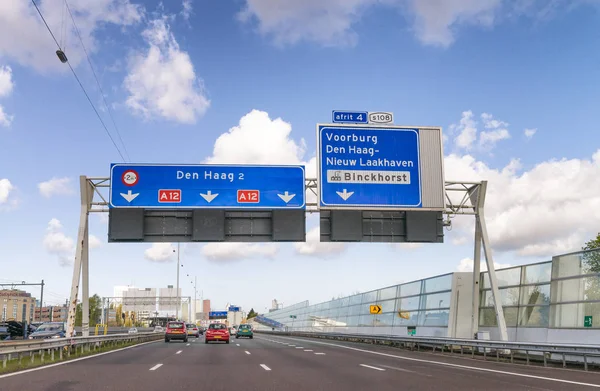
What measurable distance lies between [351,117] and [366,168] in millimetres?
2750

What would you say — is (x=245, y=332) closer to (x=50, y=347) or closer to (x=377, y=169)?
(x=377, y=169)

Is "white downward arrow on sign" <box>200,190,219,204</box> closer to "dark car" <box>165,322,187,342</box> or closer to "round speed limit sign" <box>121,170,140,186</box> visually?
"round speed limit sign" <box>121,170,140,186</box>

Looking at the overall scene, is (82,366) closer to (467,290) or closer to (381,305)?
(467,290)

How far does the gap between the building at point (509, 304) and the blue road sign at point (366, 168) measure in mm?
5995

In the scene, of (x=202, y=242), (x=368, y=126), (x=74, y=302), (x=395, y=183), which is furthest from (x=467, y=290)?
(x=74, y=302)

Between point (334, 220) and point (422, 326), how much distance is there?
1070 cm


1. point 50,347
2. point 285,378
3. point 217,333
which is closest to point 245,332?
point 217,333

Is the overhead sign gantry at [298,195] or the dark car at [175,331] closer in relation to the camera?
the overhead sign gantry at [298,195]

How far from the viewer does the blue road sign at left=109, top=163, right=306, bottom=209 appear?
90.2 ft

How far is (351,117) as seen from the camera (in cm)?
2866

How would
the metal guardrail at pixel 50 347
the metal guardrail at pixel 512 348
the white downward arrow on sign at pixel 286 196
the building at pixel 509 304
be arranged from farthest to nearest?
the white downward arrow on sign at pixel 286 196, the building at pixel 509 304, the metal guardrail at pixel 50 347, the metal guardrail at pixel 512 348

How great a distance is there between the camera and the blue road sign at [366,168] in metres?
27.5

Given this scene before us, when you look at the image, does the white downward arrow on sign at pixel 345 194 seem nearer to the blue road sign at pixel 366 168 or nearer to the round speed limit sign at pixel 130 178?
the blue road sign at pixel 366 168

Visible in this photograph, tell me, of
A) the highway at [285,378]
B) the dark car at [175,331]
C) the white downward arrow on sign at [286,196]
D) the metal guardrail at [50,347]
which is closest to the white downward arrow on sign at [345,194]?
the white downward arrow on sign at [286,196]
